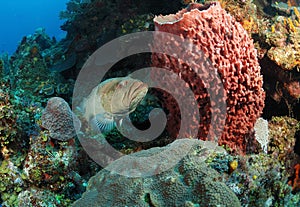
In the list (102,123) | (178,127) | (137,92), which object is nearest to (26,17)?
(102,123)

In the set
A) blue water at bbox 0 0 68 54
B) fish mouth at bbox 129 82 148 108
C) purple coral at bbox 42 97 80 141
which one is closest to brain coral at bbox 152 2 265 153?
fish mouth at bbox 129 82 148 108

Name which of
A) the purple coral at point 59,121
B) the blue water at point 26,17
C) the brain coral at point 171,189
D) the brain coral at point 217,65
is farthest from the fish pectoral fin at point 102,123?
the blue water at point 26,17

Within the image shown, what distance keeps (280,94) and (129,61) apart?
8.14 feet

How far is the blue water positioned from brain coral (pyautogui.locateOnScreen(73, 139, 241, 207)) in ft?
185

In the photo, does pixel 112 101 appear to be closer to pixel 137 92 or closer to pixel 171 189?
pixel 137 92

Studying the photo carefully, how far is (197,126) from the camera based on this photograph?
3.18 m

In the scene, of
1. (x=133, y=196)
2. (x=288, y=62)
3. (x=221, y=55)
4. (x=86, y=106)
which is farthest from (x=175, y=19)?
(x=133, y=196)

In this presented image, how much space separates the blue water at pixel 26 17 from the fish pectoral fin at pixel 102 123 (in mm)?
54990

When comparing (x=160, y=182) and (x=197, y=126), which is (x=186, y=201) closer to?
(x=160, y=182)

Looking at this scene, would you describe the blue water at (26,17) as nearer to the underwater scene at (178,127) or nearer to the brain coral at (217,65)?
the underwater scene at (178,127)

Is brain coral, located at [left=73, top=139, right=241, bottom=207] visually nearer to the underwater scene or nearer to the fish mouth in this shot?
the underwater scene

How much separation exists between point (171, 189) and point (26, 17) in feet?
278

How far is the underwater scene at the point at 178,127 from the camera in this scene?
2105 mm

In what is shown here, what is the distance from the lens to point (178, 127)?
3.33m
